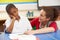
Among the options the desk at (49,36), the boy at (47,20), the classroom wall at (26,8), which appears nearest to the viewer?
the desk at (49,36)

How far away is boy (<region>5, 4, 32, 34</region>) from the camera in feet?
5.17

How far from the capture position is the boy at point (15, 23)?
1575 mm

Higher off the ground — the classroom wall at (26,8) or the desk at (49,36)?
the classroom wall at (26,8)

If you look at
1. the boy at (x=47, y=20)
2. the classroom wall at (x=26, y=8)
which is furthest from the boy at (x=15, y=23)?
the classroom wall at (x=26, y=8)

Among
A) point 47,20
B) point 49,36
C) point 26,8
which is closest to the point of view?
point 49,36

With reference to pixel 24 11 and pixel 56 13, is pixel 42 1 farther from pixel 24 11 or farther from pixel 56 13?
pixel 56 13

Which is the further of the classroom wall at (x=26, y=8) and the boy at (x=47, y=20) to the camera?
the classroom wall at (x=26, y=8)

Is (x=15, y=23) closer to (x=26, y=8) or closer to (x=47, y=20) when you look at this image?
(x=47, y=20)

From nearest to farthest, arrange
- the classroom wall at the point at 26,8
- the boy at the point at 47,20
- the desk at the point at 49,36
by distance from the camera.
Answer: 1. the desk at the point at 49,36
2. the boy at the point at 47,20
3. the classroom wall at the point at 26,8

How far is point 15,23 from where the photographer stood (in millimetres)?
1616

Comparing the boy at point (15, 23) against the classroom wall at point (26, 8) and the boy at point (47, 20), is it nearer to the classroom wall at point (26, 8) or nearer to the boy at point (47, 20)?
the boy at point (47, 20)

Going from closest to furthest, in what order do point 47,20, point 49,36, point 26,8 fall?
point 49,36 < point 47,20 < point 26,8

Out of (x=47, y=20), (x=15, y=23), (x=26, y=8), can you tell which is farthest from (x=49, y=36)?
(x=26, y=8)

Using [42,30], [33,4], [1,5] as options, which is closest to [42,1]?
[33,4]
